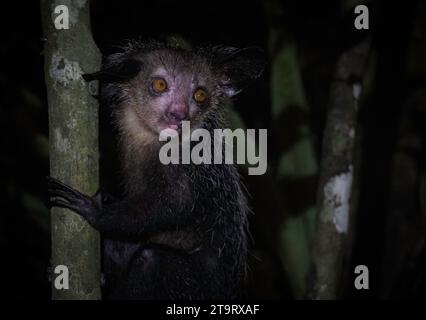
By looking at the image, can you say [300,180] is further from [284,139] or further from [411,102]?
[411,102]

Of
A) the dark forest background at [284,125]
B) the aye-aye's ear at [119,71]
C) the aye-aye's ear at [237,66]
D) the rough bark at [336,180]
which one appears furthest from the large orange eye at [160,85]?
the rough bark at [336,180]

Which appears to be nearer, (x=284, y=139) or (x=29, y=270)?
(x=284, y=139)

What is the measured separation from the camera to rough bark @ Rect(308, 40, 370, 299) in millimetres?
4094

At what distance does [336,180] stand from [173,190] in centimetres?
131

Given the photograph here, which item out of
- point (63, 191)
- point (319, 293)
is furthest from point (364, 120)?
point (63, 191)

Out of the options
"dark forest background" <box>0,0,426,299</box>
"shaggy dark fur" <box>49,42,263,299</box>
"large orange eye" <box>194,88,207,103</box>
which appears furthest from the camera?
"dark forest background" <box>0,0,426,299</box>

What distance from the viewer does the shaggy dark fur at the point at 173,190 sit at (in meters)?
3.54

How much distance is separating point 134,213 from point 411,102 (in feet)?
12.1

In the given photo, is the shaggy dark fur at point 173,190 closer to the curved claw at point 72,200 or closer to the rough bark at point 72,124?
the curved claw at point 72,200

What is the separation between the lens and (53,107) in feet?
9.14

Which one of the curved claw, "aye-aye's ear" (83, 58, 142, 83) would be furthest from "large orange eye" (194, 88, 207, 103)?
the curved claw

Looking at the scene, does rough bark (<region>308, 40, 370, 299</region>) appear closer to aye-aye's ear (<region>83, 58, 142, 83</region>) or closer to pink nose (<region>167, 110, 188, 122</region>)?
pink nose (<region>167, 110, 188, 122</region>)

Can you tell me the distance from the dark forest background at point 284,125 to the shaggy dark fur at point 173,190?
467mm

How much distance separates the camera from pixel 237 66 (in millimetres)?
3803
